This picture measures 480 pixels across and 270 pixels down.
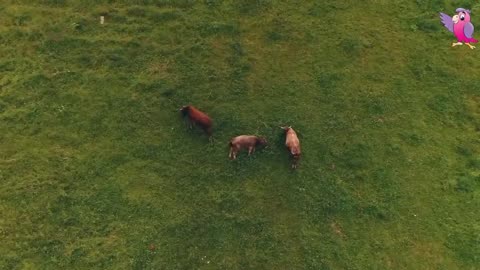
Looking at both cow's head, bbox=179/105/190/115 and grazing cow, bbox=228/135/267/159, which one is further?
cow's head, bbox=179/105/190/115

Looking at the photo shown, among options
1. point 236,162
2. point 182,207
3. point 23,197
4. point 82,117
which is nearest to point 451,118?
point 236,162

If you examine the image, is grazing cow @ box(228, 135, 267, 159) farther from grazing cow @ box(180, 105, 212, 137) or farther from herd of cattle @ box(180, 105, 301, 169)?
grazing cow @ box(180, 105, 212, 137)

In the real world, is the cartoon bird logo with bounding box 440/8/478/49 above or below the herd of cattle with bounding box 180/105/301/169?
above

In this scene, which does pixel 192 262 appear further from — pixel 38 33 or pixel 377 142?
pixel 38 33

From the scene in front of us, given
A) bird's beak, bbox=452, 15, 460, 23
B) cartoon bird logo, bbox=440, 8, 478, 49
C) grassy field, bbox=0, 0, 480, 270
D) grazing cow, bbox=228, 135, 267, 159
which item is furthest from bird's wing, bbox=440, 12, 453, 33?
grazing cow, bbox=228, 135, 267, 159

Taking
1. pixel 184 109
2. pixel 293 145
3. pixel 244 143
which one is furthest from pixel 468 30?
pixel 184 109

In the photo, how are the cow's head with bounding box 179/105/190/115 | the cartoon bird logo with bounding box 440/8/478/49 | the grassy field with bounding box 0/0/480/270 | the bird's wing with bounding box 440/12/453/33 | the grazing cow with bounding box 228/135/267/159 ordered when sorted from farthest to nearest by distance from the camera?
the bird's wing with bounding box 440/12/453/33, the cartoon bird logo with bounding box 440/8/478/49, the cow's head with bounding box 179/105/190/115, the grazing cow with bounding box 228/135/267/159, the grassy field with bounding box 0/0/480/270
